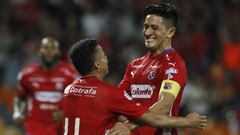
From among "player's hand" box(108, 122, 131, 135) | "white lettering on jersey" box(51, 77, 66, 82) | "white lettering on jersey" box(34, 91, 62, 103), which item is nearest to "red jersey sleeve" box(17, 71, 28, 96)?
"white lettering on jersey" box(34, 91, 62, 103)

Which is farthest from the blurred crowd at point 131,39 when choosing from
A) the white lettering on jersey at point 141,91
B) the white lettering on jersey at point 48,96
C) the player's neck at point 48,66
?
the white lettering on jersey at point 141,91

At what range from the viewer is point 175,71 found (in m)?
6.50

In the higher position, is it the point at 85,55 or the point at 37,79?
the point at 85,55

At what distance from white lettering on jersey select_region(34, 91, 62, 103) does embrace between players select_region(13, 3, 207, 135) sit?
3274 millimetres

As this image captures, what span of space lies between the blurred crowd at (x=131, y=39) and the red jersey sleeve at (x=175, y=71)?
5194 mm

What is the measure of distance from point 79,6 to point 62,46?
4.75 feet

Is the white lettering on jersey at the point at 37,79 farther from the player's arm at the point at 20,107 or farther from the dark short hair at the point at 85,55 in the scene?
the dark short hair at the point at 85,55

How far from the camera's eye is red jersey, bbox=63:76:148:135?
19.8 feet

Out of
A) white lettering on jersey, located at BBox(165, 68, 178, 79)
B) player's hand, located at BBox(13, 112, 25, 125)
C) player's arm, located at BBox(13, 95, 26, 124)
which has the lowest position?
player's hand, located at BBox(13, 112, 25, 125)

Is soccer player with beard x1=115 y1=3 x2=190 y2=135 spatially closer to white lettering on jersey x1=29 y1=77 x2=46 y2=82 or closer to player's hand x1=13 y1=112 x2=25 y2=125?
player's hand x1=13 y1=112 x2=25 y2=125

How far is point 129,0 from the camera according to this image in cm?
1452

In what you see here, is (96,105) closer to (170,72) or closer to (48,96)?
(170,72)

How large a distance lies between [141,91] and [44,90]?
12.1 feet

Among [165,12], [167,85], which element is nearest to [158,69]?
[167,85]
